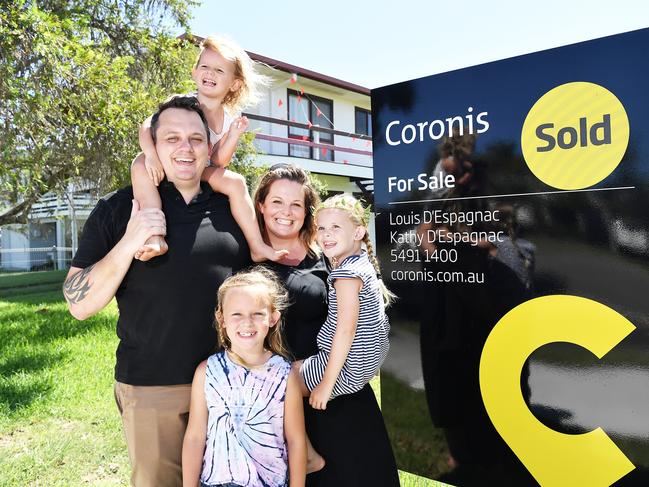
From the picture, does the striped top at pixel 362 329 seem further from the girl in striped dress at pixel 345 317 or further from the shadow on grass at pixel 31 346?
the shadow on grass at pixel 31 346

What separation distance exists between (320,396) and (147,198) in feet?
3.54

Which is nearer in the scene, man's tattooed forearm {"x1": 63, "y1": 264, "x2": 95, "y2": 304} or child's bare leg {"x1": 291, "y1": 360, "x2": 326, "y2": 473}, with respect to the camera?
man's tattooed forearm {"x1": 63, "y1": 264, "x2": 95, "y2": 304}

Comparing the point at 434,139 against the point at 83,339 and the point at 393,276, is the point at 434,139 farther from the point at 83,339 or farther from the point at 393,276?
the point at 83,339

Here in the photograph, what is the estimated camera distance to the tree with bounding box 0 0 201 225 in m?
6.06

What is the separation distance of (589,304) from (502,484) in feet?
3.33

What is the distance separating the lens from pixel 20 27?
605 centimetres

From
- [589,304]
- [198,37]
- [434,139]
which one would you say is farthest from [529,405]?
[198,37]

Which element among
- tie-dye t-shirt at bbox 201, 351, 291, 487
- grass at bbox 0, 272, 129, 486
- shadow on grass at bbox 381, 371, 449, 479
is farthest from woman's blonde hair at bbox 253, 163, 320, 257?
grass at bbox 0, 272, 129, 486

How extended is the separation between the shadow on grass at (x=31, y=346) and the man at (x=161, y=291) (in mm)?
3526

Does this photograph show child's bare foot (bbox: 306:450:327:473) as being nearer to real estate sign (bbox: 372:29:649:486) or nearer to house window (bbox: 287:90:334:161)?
real estate sign (bbox: 372:29:649:486)

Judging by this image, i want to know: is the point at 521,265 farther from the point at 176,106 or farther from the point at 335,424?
the point at 176,106

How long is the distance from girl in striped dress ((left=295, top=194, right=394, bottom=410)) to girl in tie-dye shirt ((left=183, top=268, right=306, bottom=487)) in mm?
202

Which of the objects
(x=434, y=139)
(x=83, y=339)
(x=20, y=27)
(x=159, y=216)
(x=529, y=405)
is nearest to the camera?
(x=159, y=216)

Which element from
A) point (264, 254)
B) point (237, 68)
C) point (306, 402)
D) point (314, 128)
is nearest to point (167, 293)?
point (264, 254)
